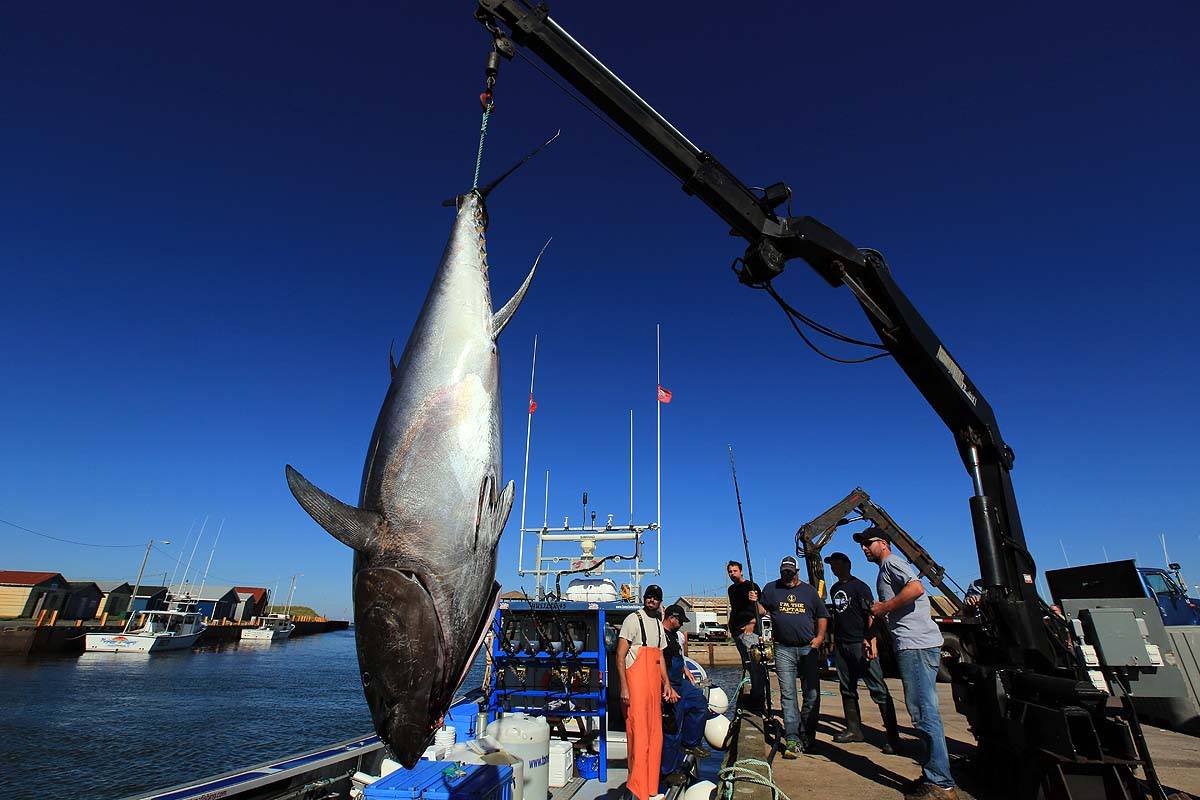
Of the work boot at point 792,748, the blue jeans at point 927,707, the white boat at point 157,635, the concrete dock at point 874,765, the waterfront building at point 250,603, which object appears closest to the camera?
the blue jeans at point 927,707

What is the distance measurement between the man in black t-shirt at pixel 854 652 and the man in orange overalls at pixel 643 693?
217 cm

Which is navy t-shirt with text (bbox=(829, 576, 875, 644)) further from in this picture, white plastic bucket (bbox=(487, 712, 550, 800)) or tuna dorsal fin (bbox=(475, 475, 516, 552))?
tuna dorsal fin (bbox=(475, 475, 516, 552))

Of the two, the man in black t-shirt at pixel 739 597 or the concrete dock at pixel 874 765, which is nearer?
the concrete dock at pixel 874 765

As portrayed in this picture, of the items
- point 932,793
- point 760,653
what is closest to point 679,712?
point 760,653

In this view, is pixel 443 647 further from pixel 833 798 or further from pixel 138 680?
pixel 138 680

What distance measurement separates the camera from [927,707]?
13.1ft

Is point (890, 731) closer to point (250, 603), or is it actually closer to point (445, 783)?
point (445, 783)

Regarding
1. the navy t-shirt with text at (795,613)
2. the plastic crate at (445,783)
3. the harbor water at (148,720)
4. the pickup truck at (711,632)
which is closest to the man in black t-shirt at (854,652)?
the navy t-shirt with text at (795,613)

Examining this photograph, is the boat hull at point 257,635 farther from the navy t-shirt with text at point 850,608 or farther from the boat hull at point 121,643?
the navy t-shirt with text at point 850,608

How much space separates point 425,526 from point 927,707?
4.01 metres

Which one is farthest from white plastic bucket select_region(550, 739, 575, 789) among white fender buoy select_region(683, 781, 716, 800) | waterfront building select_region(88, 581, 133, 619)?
waterfront building select_region(88, 581, 133, 619)

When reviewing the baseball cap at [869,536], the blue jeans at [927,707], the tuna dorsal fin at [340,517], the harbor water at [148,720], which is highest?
the baseball cap at [869,536]

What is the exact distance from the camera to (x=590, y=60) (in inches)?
195

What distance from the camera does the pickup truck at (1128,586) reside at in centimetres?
841
